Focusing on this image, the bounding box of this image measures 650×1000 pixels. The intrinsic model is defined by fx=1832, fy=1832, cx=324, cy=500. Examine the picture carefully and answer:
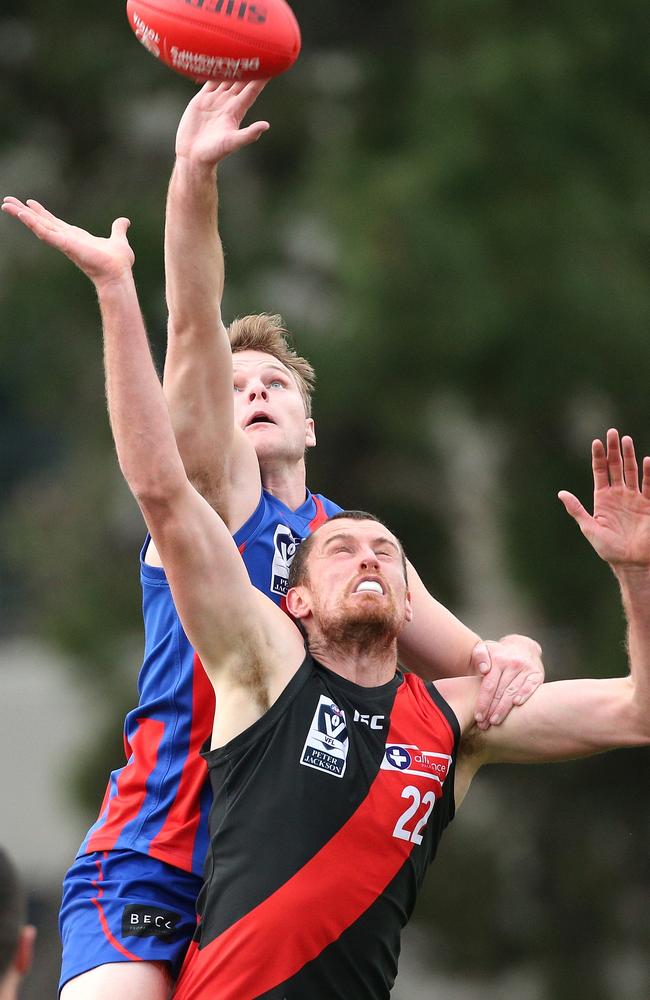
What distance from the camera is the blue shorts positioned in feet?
19.8

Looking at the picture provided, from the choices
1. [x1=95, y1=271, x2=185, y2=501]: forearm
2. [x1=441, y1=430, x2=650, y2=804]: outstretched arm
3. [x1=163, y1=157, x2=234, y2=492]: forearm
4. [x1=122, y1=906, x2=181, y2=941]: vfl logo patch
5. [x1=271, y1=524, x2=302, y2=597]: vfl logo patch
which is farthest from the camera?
[x1=271, y1=524, x2=302, y2=597]: vfl logo patch

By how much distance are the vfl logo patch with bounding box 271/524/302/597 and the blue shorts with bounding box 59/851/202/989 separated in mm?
1046

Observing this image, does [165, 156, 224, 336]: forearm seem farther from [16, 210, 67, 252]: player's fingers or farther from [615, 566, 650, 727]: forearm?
[615, 566, 650, 727]: forearm

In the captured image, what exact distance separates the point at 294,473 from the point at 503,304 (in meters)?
6.10

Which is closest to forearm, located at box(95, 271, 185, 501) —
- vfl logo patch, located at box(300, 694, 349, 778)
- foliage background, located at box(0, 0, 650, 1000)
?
vfl logo patch, located at box(300, 694, 349, 778)

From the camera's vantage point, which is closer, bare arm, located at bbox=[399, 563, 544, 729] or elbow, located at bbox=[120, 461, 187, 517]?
elbow, located at bbox=[120, 461, 187, 517]

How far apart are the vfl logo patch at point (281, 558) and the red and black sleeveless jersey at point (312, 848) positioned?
43 cm

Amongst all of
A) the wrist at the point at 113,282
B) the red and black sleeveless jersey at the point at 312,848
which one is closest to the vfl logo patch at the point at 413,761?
the red and black sleeveless jersey at the point at 312,848

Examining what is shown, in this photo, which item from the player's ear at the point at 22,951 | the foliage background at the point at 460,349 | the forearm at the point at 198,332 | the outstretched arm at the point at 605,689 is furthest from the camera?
the foliage background at the point at 460,349

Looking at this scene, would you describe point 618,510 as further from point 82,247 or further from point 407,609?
point 82,247

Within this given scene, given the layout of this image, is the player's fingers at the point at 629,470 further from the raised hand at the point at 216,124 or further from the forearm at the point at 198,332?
the raised hand at the point at 216,124

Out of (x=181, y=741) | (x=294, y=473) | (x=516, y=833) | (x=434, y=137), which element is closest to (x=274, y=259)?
(x=434, y=137)

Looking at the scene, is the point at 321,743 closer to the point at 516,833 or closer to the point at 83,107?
the point at 516,833

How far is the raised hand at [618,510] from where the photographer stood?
6.13 meters
